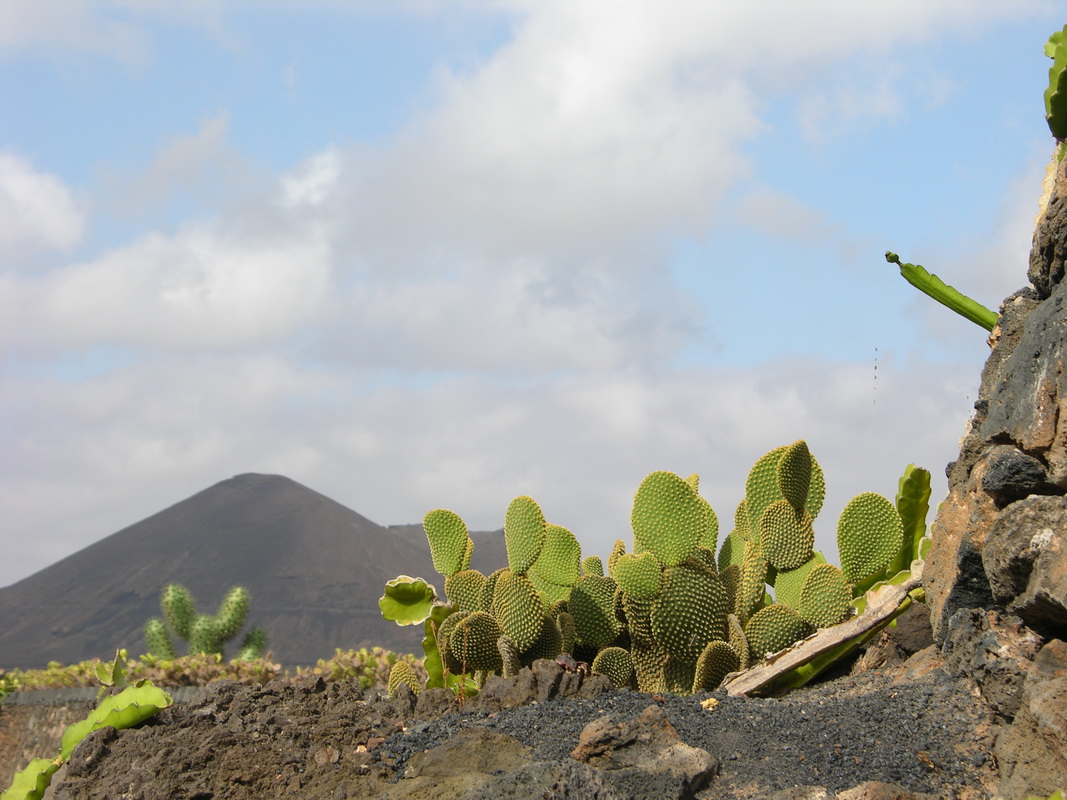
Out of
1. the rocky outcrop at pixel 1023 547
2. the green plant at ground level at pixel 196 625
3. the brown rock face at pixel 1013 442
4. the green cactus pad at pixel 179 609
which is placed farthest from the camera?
the green cactus pad at pixel 179 609

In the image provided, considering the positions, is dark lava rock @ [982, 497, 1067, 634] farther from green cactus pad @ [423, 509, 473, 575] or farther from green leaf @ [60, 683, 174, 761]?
green leaf @ [60, 683, 174, 761]

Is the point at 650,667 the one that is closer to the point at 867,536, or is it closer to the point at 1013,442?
the point at 867,536

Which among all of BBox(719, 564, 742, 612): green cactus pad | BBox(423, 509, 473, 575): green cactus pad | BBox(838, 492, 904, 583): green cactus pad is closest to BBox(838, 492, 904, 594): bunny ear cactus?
BBox(838, 492, 904, 583): green cactus pad

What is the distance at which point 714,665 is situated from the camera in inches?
206

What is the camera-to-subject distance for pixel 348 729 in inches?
164

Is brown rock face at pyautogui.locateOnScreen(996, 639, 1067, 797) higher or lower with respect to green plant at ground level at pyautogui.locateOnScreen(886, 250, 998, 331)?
lower

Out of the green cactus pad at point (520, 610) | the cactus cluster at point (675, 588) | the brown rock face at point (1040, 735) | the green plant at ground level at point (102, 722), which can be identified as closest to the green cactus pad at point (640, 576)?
the cactus cluster at point (675, 588)

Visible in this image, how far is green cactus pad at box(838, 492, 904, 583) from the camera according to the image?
18.2ft

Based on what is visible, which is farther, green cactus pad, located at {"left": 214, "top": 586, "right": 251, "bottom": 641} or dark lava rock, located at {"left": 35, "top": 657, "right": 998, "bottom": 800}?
green cactus pad, located at {"left": 214, "top": 586, "right": 251, "bottom": 641}

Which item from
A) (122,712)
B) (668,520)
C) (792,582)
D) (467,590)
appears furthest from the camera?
(467,590)

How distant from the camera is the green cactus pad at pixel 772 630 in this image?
5.31 meters

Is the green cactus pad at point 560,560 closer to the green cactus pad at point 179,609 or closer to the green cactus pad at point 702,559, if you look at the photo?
the green cactus pad at point 702,559

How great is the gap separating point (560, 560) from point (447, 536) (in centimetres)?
74

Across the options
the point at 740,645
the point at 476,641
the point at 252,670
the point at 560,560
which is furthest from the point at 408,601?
the point at 252,670
